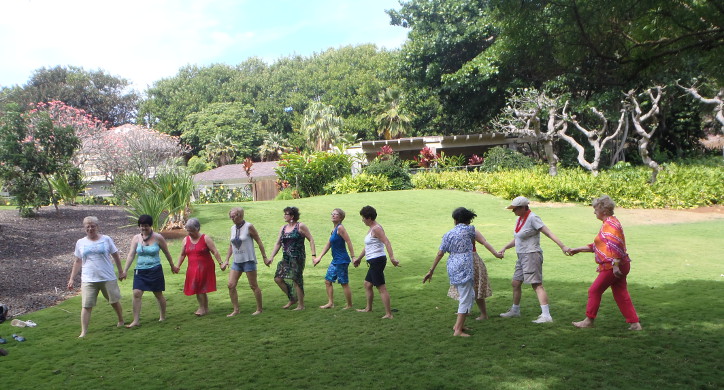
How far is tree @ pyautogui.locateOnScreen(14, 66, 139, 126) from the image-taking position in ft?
162

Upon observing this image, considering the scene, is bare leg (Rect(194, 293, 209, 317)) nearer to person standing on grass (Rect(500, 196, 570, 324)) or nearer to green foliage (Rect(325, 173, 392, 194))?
person standing on grass (Rect(500, 196, 570, 324))

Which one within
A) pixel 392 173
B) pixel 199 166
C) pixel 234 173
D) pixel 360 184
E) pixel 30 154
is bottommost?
pixel 360 184

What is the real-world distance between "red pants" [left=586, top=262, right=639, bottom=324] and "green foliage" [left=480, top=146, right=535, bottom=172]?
2110 cm

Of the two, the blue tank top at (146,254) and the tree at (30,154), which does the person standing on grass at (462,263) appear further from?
the tree at (30,154)

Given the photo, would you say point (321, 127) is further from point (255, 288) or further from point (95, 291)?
point (95, 291)

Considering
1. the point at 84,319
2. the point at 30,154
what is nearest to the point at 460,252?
the point at 84,319

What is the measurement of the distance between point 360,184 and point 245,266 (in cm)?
1868

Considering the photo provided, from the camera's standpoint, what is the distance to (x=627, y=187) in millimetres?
18969

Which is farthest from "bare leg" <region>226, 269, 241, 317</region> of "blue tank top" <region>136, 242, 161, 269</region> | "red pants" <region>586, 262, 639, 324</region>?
"red pants" <region>586, 262, 639, 324</region>

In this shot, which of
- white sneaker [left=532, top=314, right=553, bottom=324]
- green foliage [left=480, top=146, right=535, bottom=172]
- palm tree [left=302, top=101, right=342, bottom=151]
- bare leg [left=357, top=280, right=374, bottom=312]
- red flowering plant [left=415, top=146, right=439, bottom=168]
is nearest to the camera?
white sneaker [left=532, top=314, right=553, bottom=324]

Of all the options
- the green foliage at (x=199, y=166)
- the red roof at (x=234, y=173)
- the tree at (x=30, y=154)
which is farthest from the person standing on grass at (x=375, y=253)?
the green foliage at (x=199, y=166)

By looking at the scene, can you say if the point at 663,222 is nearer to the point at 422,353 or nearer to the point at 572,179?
the point at 572,179

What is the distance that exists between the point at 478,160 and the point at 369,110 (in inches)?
800

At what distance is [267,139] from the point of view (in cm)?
5169
